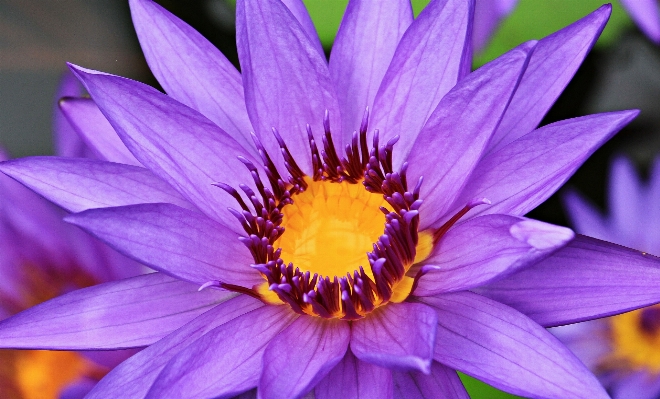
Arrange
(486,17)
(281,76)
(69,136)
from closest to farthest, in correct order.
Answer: (281,76) < (69,136) < (486,17)

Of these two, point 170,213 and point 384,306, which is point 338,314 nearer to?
point 384,306

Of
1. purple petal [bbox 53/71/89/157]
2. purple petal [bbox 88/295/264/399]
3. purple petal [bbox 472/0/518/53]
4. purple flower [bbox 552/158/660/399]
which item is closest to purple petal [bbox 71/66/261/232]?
purple petal [bbox 88/295/264/399]

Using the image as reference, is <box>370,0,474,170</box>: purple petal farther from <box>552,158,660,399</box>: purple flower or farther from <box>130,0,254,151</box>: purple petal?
<box>552,158,660,399</box>: purple flower

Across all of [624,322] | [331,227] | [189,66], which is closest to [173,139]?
[189,66]

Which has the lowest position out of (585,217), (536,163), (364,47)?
(585,217)

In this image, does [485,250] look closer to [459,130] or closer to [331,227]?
[459,130]

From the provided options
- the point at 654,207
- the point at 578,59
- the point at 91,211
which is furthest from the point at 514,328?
the point at 654,207

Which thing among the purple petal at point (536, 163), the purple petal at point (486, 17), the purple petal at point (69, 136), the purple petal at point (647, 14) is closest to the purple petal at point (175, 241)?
the purple petal at point (536, 163)
